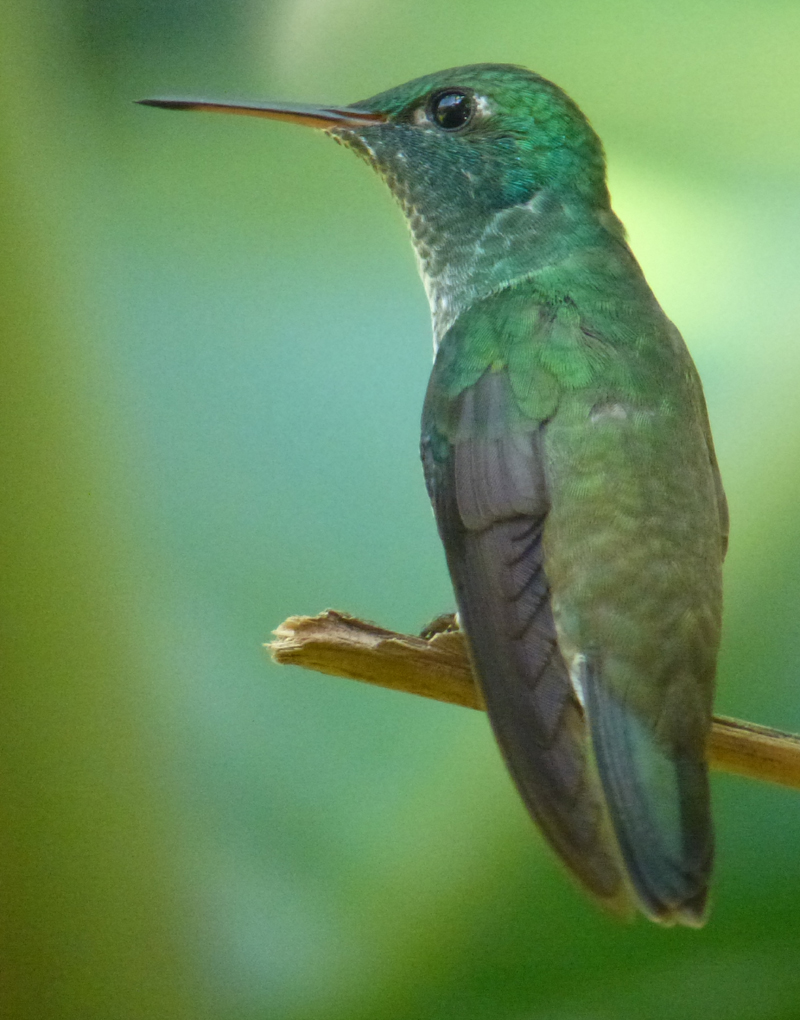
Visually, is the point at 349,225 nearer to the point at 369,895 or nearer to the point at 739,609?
the point at 739,609

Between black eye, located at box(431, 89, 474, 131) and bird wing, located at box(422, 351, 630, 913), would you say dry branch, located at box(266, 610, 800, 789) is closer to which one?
bird wing, located at box(422, 351, 630, 913)

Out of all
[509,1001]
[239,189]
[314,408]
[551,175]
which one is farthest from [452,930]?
[239,189]

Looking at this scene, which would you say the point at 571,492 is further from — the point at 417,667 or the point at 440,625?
the point at 440,625

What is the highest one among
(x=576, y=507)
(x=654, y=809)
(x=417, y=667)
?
(x=576, y=507)

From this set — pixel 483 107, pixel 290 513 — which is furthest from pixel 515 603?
pixel 290 513

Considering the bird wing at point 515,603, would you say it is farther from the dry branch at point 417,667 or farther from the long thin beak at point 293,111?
the long thin beak at point 293,111
